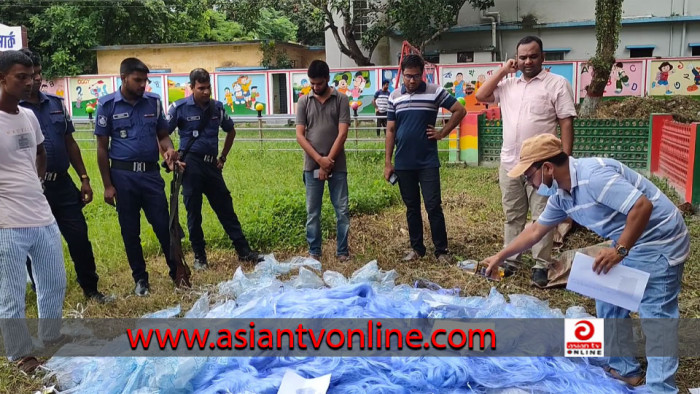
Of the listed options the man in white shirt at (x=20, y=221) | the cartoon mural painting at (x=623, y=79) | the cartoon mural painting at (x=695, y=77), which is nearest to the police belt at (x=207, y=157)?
the man in white shirt at (x=20, y=221)

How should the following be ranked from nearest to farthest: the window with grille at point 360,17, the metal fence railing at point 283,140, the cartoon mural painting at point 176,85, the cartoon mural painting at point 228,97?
the metal fence railing at point 283,140, the window with grille at point 360,17, the cartoon mural painting at point 228,97, the cartoon mural painting at point 176,85

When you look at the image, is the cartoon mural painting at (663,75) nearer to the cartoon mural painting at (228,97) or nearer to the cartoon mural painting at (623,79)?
the cartoon mural painting at (623,79)

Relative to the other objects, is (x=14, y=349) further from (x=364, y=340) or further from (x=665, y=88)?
(x=665, y=88)

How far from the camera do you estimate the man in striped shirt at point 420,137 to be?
5.20 m

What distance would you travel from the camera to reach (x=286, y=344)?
3254mm

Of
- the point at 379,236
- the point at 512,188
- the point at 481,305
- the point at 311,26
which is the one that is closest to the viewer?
the point at 481,305

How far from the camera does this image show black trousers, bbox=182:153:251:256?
17.1 ft

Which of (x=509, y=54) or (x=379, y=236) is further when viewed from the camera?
(x=509, y=54)

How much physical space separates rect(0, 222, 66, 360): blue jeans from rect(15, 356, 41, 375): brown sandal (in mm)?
36

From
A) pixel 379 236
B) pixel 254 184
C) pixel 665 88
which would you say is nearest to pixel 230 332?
pixel 379 236

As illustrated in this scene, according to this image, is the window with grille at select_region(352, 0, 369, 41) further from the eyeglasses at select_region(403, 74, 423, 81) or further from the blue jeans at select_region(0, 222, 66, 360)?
the blue jeans at select_region(0, 222, 66, 360)

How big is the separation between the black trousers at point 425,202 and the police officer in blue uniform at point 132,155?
2.10 metres

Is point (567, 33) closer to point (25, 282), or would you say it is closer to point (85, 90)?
point (85, 90)

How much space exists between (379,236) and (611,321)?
328cm
